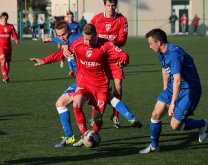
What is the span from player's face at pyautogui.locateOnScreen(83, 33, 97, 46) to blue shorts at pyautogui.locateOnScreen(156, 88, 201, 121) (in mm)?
1195

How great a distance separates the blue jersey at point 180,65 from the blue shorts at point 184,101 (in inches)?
3.1

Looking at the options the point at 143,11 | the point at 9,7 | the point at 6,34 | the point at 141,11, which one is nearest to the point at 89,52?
the point at 6,34

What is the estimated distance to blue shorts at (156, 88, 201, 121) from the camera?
26.1ft

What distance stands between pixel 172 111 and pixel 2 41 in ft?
37.8

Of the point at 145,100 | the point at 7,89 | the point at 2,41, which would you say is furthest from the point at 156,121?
the point at 2,41

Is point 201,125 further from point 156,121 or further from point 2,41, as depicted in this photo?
point 2,41

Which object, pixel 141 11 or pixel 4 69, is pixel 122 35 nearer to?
pixel 4 69

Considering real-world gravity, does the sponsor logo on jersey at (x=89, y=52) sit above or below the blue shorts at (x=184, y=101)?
above

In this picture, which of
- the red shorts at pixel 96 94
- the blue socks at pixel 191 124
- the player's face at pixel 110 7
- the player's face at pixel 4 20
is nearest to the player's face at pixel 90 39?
the red shorts at pixel 96 94

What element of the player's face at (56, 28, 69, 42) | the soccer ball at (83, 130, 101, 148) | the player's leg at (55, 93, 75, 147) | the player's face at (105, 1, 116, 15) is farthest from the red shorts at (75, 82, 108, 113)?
the player's face at (105, 1, 116, 15)

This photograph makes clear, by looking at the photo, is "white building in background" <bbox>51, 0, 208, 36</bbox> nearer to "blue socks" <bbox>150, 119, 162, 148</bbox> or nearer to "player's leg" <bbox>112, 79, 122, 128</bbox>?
"player's leg" <bbox>112, 79, 122, 128</bbox>

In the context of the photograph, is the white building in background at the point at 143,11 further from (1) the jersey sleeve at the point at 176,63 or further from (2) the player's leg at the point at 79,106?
(1) the jersey sleeve at the point at 176,63

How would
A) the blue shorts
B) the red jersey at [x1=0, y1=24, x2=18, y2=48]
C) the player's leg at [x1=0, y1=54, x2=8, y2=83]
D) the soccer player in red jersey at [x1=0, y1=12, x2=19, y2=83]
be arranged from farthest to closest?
the red jersey at [x1=0, y1=24, x2=18, y2=48] < the soccer player in red jersey at [x1=0, y1=12, x2=19, y2=83] < the player's leg at [x1=0, y1=54, x2=8, y2=83] < the blue shorts

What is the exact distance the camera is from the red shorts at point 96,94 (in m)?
8.45
